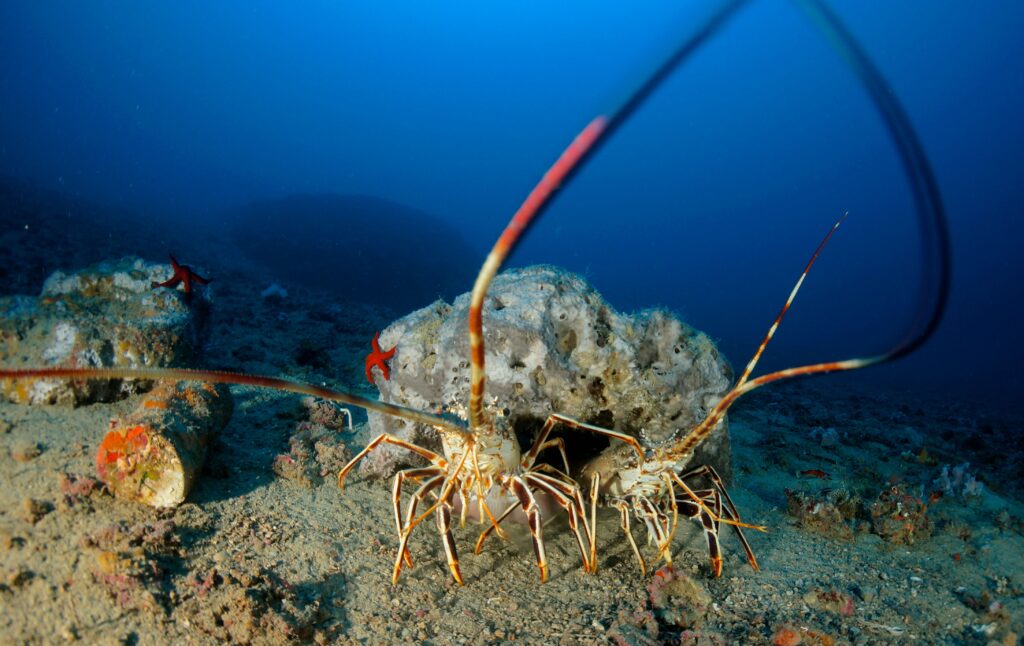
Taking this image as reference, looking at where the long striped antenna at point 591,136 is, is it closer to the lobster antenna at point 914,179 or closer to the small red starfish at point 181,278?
the lobster antenna at point 914,179

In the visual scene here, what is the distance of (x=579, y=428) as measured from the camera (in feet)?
11.4

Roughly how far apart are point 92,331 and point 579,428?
4.62m

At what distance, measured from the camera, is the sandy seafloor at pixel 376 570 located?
2.58m

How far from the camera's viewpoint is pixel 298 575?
3.01m

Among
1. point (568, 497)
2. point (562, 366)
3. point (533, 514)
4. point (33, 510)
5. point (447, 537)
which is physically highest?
point (562, 366)

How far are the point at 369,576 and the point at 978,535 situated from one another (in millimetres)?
5596

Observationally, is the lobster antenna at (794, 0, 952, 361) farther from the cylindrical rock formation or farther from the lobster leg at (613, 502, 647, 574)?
the cylindrical rock formation

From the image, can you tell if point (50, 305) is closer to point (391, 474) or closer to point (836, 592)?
point (391, 474)

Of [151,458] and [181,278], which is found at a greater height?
[181,278]

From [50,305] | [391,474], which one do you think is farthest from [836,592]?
[50,305]

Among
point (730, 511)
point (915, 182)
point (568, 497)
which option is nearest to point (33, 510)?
point (568, 497)

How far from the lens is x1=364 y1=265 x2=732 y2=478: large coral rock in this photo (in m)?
3.71

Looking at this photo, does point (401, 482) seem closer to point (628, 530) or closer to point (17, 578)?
point (628, 530)

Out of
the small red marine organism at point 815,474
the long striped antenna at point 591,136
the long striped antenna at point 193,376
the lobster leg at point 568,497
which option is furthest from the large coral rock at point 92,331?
the small red marine organism at point 815,474
